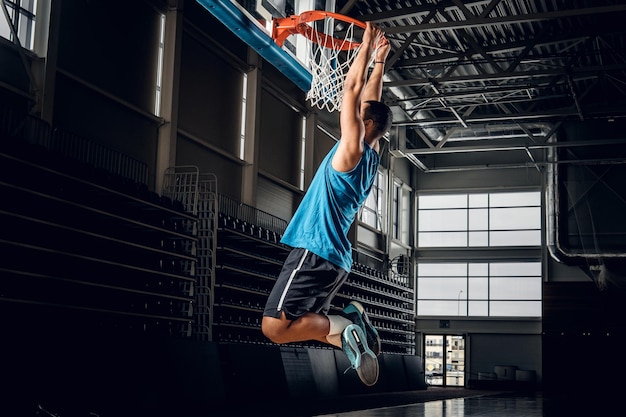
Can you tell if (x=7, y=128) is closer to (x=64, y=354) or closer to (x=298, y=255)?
(x=64, y=354)

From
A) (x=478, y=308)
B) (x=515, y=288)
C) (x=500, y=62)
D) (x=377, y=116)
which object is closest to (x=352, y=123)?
(x=377, y=116)

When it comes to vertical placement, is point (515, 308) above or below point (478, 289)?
below

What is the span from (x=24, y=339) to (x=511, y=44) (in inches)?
597

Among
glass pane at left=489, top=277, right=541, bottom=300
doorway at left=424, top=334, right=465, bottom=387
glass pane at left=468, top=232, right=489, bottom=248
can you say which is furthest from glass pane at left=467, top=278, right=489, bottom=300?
doorway at left=424, top=334, right=465, bottom=387

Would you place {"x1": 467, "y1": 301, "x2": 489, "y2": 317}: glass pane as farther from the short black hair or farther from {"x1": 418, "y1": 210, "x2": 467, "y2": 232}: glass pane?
the short black hair

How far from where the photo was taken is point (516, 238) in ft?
99.8

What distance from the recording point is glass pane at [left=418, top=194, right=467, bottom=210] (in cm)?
3148

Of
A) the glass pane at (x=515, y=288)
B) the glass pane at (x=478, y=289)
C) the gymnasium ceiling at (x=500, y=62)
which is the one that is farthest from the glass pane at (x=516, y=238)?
the gymnasium ceiling at (x=500, y=62)

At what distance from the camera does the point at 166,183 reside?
49.5 ft

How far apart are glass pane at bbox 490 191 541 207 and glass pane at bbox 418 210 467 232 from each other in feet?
4.11

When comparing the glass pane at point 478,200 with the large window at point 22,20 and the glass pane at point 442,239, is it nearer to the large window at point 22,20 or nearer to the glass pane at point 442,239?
the glass pane at point 442,239

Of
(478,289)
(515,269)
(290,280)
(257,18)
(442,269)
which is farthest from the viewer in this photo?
(442,269)

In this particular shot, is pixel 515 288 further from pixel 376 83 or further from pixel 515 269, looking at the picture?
pixel 376 83

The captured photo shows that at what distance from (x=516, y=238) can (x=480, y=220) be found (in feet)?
5.05
